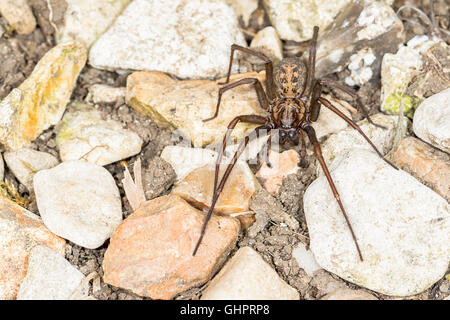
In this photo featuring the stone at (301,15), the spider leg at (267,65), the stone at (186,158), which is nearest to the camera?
the stone at (186,158)

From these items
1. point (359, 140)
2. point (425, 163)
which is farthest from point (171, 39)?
point (425, 163)

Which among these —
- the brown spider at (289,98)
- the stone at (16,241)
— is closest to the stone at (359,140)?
the brown spider at (289,98)

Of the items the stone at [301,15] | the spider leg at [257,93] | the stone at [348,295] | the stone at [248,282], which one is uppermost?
the stone at [301,15]

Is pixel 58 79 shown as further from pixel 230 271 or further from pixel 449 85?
pixel 449 85

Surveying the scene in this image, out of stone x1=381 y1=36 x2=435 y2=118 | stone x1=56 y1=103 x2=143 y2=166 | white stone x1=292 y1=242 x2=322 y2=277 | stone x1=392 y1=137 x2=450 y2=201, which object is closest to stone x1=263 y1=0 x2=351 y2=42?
stone x1=381 y1=36 x2=435 y2=118

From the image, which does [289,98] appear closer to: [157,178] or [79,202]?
[157,178]

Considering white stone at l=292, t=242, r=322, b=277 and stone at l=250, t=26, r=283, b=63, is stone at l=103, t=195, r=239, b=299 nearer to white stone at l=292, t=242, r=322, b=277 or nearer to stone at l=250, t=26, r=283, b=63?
white stone at l=292, t=242, r=322, b=277

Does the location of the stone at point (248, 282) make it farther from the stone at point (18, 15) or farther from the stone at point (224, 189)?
the stone at point (18, 15)
